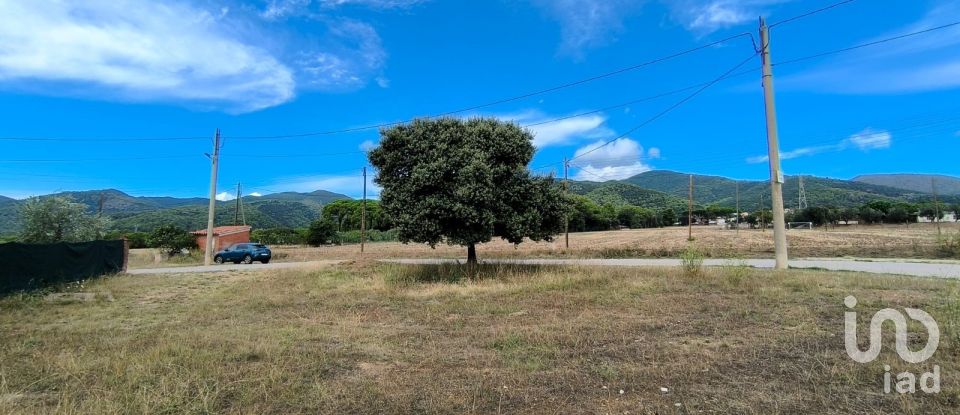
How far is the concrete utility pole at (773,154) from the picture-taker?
16.5m

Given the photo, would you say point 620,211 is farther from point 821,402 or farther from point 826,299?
point 821,402

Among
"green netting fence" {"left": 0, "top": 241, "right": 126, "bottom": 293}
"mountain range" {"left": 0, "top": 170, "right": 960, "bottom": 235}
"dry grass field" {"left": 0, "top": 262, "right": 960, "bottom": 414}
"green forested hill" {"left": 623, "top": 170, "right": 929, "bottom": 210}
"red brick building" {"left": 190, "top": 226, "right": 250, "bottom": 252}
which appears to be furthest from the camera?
"green forested hill" {"left": 623, "top": 170, "right": 929, "bottom": 210}

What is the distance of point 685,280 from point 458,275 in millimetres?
7153

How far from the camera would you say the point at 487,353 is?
6.34m

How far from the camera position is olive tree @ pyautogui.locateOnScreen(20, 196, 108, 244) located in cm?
2559

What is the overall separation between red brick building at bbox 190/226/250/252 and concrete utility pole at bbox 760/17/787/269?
4630cm

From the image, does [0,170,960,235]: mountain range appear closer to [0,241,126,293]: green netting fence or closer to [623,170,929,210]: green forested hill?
[623,170,929,210]: green forested hill

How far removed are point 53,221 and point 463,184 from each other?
81.3 feet

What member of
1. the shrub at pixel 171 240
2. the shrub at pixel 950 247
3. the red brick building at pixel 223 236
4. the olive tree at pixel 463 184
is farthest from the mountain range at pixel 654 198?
the olive tree at pixel 463 184

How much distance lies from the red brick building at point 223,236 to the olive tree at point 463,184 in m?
37.0

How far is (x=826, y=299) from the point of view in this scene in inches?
388

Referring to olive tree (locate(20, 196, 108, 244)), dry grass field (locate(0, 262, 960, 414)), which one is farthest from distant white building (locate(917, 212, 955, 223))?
olive tree (locate(20, 196, 108, 244))

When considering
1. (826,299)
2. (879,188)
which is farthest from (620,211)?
(826,299)

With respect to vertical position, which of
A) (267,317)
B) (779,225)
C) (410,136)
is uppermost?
(410,136)
